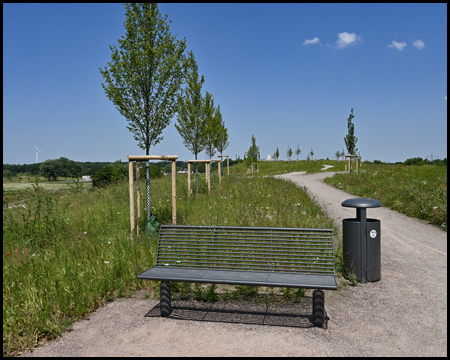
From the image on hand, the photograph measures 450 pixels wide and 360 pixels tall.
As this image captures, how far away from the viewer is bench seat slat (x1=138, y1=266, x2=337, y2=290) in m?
4.02

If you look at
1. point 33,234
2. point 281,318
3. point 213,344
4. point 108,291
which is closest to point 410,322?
point 281,318

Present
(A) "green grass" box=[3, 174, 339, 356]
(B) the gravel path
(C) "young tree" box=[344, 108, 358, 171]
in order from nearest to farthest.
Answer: (B) the gravel path
(A) "green grass" box=[3, 174, 339, 356]
(C) "young tree" box=[344, 108, 358, 171]

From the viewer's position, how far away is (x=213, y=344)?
11.8 ft

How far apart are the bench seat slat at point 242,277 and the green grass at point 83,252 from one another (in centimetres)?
54

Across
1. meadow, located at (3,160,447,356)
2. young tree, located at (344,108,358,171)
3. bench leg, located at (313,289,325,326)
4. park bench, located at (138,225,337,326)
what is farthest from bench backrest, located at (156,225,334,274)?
young tree, located at (344,108,358,171)

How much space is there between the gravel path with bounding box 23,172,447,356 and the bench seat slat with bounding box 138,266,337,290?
0.46 metres

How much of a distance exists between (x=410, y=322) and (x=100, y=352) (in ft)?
11.3

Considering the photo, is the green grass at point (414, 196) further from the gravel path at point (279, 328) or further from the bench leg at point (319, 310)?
the bench leg at point (319, 310)

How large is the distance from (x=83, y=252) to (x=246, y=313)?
3100 mm

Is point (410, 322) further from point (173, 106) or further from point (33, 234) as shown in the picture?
point (33, 234)

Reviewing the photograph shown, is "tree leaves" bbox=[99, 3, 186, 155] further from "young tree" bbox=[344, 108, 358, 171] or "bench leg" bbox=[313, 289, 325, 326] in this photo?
"young tree" bbox=[344, 108, 358, 171]

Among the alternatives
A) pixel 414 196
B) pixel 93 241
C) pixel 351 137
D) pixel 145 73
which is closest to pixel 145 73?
pixel 145 73

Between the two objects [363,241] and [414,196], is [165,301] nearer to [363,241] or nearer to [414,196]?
[363,241]

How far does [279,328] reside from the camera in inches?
157
